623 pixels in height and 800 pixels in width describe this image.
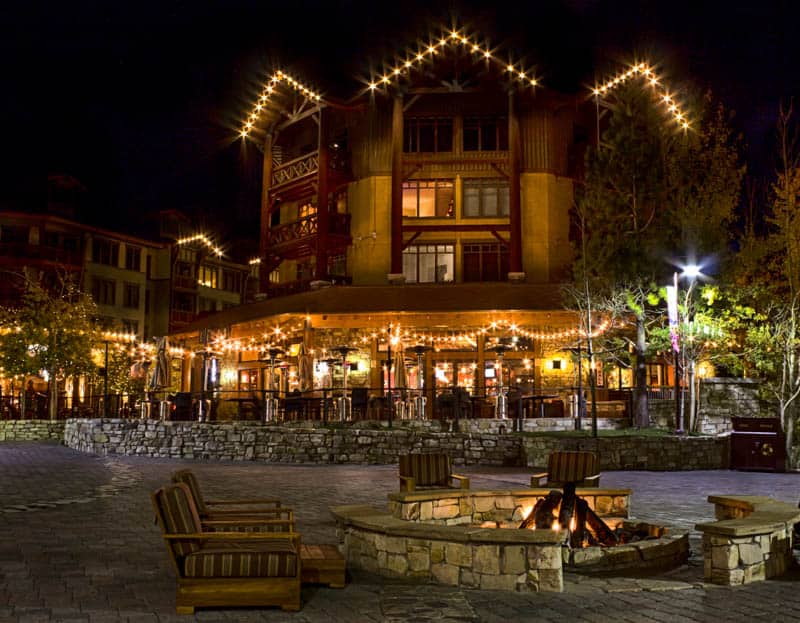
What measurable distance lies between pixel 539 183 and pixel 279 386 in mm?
13416

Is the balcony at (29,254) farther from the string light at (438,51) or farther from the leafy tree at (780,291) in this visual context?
the leafy tree at (780,291)

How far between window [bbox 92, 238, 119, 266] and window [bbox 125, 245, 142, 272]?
0.81 m

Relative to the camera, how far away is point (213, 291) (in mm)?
54594

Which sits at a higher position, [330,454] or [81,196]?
[81,196]

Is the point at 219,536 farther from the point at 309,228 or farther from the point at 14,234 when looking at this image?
the point at 14,234

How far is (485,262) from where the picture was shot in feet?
110

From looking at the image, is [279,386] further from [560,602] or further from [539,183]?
[560,602]

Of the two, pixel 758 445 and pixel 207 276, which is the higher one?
pixel 207 276

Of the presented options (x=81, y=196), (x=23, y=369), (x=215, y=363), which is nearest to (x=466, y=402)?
(x=215, y=363)

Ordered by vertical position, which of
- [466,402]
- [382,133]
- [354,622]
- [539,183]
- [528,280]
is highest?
[382,133]

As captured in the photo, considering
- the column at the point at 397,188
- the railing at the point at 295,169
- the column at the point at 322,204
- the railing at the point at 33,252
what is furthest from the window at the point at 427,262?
the railing at the point at 33,252

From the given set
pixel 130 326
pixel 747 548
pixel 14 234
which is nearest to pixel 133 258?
pixel 130 326

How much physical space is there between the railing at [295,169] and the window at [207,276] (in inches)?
758

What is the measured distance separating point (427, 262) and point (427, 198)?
263 cm
